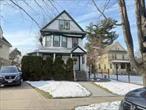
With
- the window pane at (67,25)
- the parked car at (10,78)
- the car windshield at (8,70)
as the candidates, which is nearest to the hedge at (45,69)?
the car windshield at (8,70)

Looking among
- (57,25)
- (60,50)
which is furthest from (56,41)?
(57,25)

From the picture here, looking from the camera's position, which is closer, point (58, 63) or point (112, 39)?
point (58, 63)

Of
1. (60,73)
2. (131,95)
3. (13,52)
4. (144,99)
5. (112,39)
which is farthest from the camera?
(13,52)

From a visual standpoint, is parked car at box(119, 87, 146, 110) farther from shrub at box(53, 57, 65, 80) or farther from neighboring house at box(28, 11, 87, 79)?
neighboring house at box(28, 11, 87, 79)

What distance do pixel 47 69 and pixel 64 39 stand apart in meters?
A: 10.7

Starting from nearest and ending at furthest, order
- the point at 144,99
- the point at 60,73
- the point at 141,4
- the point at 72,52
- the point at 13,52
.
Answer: the point at 144,99 < the point at 141,4 < the point at 60,73 < the point at 72,52 < the point at 13,52

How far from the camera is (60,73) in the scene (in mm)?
32594

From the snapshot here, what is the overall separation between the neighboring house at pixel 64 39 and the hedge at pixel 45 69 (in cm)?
776

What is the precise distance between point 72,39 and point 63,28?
1833 mm

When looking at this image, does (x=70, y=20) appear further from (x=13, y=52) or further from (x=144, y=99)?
(x=13, y=52)

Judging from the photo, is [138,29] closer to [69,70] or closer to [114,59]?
[69,70]

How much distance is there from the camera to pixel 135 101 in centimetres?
576

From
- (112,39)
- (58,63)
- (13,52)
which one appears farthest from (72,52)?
(13,52)

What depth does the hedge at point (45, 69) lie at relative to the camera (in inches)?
1250
